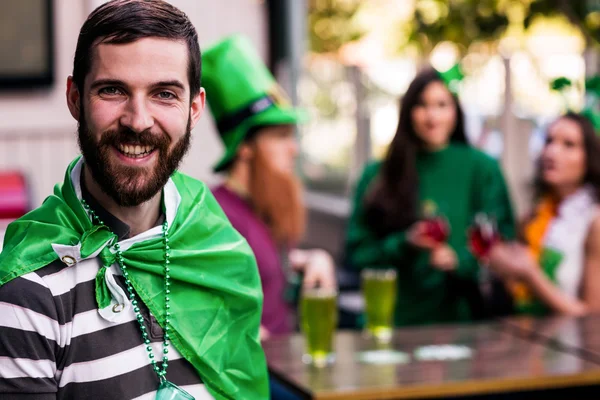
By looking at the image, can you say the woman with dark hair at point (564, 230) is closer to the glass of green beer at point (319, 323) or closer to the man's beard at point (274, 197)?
the man's beard at point (274, 197)

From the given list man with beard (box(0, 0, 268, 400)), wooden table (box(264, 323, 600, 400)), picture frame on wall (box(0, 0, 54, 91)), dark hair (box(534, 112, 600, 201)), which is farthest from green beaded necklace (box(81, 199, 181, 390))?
picture frame on wall (box(0, 0, 54, 91))

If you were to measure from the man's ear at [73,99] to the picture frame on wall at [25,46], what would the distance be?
486 cm

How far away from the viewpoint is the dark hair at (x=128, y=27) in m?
1.08

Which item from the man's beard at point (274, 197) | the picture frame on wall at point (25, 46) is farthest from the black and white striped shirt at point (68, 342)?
the picture frame on wall at point (25, 46)

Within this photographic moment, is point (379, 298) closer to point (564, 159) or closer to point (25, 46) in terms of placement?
point (564, 159)

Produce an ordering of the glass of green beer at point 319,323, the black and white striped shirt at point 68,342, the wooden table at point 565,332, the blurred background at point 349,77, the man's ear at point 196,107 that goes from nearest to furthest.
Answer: the black and white striped shirt at point 68,342
the man's ear at point 196,107
the glass of green beer at point 319,323
the wooden table at point 565,332
the blurred background at point 349,77

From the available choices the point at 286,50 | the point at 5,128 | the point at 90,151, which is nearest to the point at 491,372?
the point at 90,151

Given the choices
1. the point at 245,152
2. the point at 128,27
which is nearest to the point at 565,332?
the point at 245,152

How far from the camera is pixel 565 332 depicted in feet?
9.30

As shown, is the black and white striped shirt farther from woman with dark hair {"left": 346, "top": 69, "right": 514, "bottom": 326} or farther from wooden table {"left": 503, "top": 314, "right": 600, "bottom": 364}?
woman with dark hair {"left": 346, "top": 69, "right": 514, "bottom": 326}

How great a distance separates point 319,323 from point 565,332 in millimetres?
808

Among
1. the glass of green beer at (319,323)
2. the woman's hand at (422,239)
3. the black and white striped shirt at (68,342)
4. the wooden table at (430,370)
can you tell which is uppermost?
the black and white striped shirt at (68,342)

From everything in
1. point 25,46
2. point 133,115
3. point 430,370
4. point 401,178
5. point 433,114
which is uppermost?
point 25,46

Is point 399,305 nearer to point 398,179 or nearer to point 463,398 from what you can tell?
point 398,179
